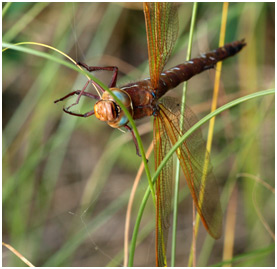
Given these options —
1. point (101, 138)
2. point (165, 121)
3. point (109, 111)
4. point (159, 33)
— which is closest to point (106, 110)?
point (109, 111)

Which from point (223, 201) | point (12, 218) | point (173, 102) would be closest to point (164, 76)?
point (173, 102)

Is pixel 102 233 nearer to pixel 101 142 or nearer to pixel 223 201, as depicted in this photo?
pixel 101 142

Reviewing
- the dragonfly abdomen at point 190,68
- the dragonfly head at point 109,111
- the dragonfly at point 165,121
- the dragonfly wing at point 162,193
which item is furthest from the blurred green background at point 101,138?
the dragonfly head at point 109,111

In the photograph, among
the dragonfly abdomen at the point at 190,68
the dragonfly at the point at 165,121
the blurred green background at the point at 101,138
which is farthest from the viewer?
the blurred green background at the point at 101,138

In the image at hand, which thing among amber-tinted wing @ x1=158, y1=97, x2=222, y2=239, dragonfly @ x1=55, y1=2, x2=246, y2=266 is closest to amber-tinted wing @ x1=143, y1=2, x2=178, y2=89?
dragonfly @ x1=55, y1=2, x2=246, y2=266

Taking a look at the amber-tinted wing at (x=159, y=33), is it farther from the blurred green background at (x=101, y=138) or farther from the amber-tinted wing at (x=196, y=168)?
the blurred green background at (x=101, y=138)

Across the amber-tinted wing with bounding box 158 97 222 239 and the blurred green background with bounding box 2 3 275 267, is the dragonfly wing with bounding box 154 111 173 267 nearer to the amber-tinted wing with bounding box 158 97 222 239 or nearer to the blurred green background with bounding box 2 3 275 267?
the amber-tinted wing with bounding box 158 97 222 239

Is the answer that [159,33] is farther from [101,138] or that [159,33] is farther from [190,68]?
[101,138]

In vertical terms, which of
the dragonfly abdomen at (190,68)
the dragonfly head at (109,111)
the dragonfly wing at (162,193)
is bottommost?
the dragonfly wing at (162,193)
